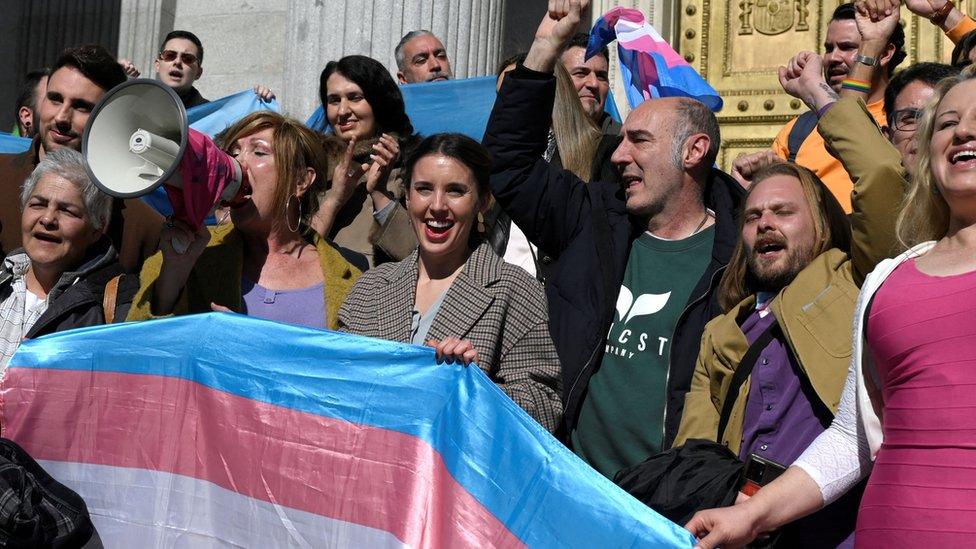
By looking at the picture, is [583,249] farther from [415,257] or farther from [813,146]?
[813,146]

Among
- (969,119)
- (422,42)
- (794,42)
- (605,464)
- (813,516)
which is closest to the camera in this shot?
(969,119)

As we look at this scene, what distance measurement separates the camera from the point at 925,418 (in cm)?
251

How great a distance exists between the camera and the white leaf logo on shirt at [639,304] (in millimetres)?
3867

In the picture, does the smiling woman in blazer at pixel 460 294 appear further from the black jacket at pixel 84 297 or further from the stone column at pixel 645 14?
the stone column at pixel 645 14

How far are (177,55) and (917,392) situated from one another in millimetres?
5229

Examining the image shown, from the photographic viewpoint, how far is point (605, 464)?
3.76 m

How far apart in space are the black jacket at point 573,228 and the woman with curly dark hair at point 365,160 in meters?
0.62

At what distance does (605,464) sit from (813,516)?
78 cm

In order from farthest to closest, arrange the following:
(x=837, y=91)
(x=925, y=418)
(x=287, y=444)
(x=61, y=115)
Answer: (x=837, y=91) → (x=61, y=115) → (x=287, y=444) → (x=925, y=418)

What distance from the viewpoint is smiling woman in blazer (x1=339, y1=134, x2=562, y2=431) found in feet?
11.7

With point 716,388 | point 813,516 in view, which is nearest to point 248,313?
point 716,388

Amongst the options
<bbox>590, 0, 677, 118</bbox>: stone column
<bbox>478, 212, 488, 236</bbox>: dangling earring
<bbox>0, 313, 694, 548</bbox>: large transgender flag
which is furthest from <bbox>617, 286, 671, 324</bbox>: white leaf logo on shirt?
<bbox>590, 0, 677, 118</bbox>: stone column

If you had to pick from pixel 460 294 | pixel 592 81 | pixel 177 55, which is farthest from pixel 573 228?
pixel 177 55

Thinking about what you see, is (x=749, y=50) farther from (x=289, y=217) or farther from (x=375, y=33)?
(x=289, y=217)
